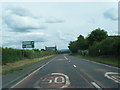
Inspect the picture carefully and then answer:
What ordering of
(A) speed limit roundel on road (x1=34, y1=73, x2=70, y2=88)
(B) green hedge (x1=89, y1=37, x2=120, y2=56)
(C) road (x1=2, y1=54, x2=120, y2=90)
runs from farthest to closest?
(B) green hedge (x1=89, y1=37, x2=120, y2=56) < (C) road (x1=2, y1=54, x2=120, y2=90) < (A) speed limit roundel on road (x1=34, y1=73, x2=70, y2=88)

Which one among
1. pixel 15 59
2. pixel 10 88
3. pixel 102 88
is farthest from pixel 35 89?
pixel 15 59

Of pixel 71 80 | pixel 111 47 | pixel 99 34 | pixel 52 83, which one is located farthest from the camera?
pixel 99 34

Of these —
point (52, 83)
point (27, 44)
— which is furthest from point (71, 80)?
point (27, 44)

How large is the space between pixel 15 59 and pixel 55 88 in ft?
103

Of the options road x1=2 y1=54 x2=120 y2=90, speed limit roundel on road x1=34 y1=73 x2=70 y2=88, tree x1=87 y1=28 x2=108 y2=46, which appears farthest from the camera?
tree x1=87 y1=28 x2=108 y2=46

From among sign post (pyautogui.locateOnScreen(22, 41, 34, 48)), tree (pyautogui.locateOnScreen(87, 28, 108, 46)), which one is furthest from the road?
tree (pyautogui.locateOnScreen(87, 28, 108, 46))

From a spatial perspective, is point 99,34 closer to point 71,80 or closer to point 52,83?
point 71,80

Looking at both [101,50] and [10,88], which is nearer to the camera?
[10,88]

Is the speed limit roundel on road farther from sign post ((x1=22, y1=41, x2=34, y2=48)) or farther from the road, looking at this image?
sign post ((x1=22, y1=41, x2=34, y2=48))

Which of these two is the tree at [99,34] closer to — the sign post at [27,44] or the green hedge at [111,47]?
the green hedge at [111,47]

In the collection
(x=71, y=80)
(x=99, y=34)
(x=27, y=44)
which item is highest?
(x=99, y=34)

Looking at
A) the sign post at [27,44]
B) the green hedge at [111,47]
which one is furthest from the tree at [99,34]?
the sign post at [27,44]

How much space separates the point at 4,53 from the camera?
3447 centimetres

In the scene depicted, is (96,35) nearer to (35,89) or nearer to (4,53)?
(4,53)
